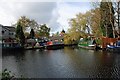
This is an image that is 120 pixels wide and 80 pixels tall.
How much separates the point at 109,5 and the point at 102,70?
108ft

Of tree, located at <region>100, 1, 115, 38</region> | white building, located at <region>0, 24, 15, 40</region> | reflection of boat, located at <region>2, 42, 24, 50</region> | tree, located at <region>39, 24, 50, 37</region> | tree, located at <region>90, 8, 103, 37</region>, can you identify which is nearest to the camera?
tree, located at <region>100, 1, 115, 38</region>

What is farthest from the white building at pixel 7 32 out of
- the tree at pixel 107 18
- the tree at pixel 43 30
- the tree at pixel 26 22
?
the tree at pixel 107 18

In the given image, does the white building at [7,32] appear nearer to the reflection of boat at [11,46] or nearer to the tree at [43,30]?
the reflection of boat at [11,46]

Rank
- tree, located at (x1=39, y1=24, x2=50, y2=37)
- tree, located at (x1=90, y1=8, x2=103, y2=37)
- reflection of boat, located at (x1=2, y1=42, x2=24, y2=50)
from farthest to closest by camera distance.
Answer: tree, located at (x1=39, y1=24, x2=50, y2=37), reflection of boat, located at (x1=2, y1=42, x2=24, y2=50), tree, located at (x1=90, y1=8, x2=103, y2=37)

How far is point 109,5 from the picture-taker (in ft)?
185

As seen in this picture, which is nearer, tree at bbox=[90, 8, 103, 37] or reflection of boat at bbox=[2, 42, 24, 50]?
tree at bbox=[90, 8, 103, 37]

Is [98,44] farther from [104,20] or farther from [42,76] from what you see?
[42,76]

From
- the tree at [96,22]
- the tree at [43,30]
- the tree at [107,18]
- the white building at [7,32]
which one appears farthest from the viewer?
the tree at [43,30]

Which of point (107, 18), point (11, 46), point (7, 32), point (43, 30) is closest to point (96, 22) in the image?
point (107, 18)

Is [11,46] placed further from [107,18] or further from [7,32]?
[107,18]

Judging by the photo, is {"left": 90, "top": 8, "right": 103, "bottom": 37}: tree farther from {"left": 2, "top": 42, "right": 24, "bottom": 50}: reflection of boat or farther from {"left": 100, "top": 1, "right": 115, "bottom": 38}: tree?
{"left": 2, "top": 42, "right": 24, "bottom": 50}: reflection of boat

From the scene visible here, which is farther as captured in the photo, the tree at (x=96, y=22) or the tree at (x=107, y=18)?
the tree at (x=96, y=22)

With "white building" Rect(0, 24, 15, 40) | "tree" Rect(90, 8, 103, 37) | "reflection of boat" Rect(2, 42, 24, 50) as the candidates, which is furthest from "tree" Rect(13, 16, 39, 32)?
"tree" Rect(90, 8, 103, 37)

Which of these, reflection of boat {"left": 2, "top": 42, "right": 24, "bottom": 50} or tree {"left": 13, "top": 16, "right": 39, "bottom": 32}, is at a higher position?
tree {"left": 13, "top": 16, "right": 39, "bottom": 32}
